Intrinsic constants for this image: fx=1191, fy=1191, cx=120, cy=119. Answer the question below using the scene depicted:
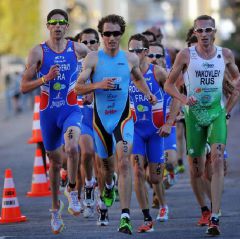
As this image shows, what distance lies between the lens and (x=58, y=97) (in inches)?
493

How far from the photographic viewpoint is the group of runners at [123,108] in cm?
1193

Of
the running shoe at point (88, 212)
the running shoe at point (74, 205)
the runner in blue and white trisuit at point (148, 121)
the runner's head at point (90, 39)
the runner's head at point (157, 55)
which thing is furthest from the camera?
the runner's head at point (157, 55)

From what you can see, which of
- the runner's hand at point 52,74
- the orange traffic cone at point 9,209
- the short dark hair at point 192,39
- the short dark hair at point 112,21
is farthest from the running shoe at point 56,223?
the short dark hair at point 192,39

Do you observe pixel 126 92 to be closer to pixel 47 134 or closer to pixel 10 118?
pixel 47 134

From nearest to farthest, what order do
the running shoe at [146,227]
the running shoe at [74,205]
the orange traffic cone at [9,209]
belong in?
the running shoe at [146,227], the running shoe at [74,205], the orange traffic cone at [9,209]

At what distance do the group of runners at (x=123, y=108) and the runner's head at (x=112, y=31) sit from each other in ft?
0.03

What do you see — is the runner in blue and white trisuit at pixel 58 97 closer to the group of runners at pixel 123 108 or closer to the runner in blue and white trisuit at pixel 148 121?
the group of runners at pixel 123 108

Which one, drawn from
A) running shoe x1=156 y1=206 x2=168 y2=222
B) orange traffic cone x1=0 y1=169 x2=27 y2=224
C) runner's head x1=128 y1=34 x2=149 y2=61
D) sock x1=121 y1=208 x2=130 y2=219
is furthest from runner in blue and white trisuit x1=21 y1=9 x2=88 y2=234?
running shoe x1=156 y1=206 x2=168 y2=222

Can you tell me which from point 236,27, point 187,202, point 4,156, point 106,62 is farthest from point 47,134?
point 236,27

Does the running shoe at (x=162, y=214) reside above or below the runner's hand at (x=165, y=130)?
below

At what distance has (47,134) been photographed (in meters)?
12.7

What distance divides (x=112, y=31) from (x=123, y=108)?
78 cm

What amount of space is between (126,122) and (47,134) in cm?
108

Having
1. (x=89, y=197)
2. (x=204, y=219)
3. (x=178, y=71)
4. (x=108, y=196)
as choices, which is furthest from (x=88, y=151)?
(x=178, y=71)
